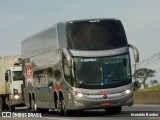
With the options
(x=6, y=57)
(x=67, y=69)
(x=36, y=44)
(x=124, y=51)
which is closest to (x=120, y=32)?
(x=124, y=51)

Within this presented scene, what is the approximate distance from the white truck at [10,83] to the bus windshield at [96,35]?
44.1 feet

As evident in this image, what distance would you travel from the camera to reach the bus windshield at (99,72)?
25.1m

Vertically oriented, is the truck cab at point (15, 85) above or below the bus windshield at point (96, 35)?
below

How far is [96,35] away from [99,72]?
5.08 ft

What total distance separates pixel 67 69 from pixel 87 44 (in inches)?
51.3

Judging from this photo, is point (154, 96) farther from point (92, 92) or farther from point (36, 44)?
point (92, 92)

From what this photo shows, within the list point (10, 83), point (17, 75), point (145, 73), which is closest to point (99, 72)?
point (17, 75)

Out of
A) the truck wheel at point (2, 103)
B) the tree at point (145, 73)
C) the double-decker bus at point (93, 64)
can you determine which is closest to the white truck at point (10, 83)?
the truck wheel at point (2, 103)

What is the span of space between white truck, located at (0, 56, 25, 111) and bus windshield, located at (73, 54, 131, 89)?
45.0 feet

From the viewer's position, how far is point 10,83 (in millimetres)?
39031

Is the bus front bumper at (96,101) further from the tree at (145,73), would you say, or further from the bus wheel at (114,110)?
the tree at (145,73)

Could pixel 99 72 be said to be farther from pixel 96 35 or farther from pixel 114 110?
pixel 114 110

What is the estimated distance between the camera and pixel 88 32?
25.7 m

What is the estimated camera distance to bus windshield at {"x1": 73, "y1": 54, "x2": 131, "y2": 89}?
2512 cm
